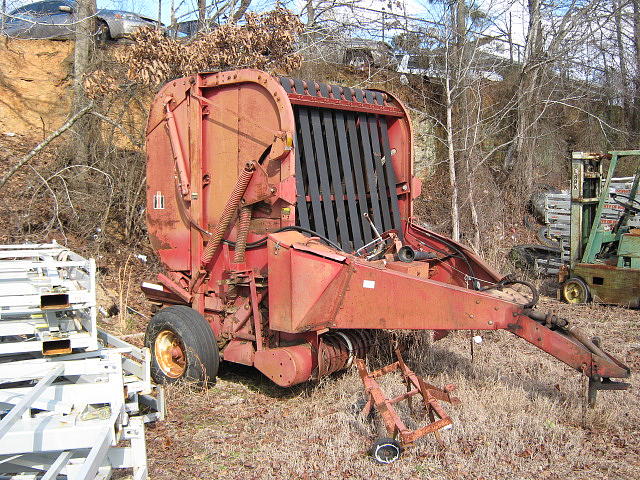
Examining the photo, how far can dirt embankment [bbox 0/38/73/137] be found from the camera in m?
11.1

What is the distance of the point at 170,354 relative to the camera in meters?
5.66

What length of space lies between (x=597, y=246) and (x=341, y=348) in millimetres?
5950

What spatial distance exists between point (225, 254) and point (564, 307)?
18.9 feet

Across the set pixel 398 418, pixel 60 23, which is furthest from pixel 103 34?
pixel 398 418

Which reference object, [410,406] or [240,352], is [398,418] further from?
[240,352]

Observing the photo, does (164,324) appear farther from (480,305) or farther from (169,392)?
(480,305)

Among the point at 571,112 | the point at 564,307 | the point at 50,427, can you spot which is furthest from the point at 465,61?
the point at 50,427

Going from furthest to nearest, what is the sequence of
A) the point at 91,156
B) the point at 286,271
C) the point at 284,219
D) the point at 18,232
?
the point at 91,156 < the point at 18,232 < the point at 284,219 < the point at 286,271

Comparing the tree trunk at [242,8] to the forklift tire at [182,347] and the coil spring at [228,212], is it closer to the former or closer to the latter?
the coil spring at [228,212]

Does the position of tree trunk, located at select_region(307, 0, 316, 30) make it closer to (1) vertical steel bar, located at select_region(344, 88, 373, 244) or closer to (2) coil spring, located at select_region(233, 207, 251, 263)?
(1) vertical steel bar, located at select_region(344, 88, 373, 244)

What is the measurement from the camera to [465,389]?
4957 millimetres

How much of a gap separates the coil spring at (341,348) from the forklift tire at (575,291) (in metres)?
5.09

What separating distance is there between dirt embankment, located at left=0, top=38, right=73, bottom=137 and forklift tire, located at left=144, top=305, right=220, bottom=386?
6.48 metres

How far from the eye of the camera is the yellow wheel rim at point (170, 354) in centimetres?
552
